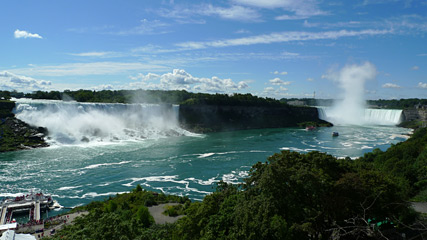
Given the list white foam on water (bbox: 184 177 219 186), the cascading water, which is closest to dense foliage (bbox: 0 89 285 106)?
the cascading water

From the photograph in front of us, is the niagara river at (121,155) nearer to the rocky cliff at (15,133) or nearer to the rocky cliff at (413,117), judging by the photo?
the rocky cliff at (15,133)

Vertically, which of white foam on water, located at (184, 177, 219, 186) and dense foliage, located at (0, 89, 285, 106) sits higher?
dense foliage, located at (0, 89, 285, 106)

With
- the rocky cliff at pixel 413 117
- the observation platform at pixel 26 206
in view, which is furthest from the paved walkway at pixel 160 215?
the rocky cliff at pixel 413 117

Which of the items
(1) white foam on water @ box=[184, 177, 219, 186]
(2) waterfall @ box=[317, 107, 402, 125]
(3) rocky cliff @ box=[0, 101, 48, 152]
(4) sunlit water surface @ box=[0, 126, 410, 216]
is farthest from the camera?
(2) waterfall @ box=[317, 107, 402, 125]

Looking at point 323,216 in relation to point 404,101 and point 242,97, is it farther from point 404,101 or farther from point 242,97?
point 404,101

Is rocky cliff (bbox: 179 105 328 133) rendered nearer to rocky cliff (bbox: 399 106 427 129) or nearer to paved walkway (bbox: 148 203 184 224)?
rocky cliff (bbox: 399 106 427 129)

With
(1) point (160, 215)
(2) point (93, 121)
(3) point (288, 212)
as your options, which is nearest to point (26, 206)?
(1) point (160, 215)

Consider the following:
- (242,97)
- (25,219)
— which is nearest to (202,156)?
(25,219)
